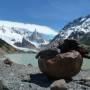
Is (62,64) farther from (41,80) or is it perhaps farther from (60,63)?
(41,80)

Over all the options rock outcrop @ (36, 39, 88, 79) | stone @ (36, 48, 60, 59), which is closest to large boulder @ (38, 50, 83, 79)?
rock outcrop @ (36, 39, 88, 79)

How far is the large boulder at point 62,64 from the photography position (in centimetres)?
3042

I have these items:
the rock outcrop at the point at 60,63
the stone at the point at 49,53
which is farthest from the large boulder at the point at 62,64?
the stone at the point at 49,53

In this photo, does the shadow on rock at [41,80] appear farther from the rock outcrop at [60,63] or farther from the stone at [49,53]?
the stone at [49,53]

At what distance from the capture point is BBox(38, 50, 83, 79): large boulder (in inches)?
1198

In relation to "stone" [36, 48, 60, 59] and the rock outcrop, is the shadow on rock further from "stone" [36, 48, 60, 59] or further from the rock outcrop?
"stone" [36, 48, 60, 59]

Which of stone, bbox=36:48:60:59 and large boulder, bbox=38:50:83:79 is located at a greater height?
stone, bbox=36:48:60:59

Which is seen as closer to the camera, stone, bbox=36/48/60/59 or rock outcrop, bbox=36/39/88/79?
rock outcrop, bbox=36/39/88/79

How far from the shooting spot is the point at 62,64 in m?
30.4

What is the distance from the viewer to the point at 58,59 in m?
30.4

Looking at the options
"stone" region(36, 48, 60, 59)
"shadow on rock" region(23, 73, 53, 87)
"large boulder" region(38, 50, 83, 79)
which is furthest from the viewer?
"stone" region(36, 48, 60, 59)

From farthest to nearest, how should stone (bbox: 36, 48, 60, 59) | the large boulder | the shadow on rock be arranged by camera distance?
stone (bbox: 36, 48, 60, 59) < the large boulder < the shadow on rock

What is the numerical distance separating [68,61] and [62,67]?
78 cm

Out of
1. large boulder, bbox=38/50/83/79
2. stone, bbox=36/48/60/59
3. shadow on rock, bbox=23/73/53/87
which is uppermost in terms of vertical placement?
stone, bbox=36/48/60/59
